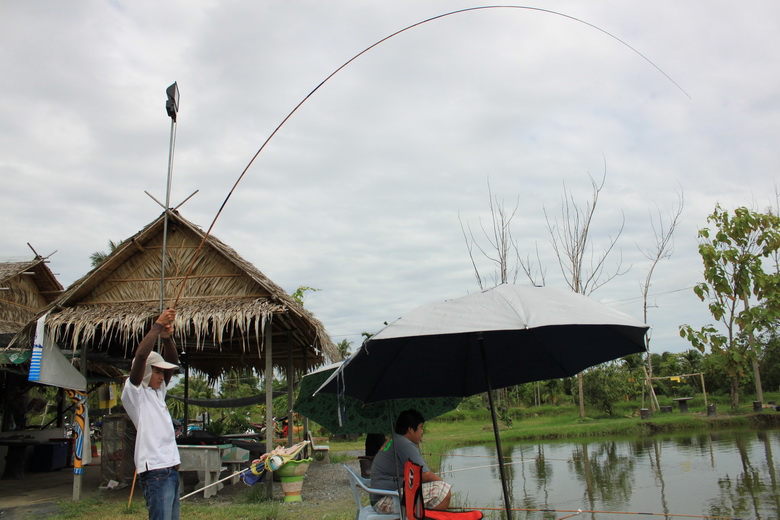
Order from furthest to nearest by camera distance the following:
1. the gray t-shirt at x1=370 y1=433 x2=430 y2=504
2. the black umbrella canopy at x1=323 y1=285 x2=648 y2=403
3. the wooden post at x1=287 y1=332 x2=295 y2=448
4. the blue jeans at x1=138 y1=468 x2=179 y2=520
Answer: the wooden post at x1=287 y1=332 x2=295 y2=448 → the gray t-shirt at x1=370 y1=433 x2=430 y2=504 → the blue jeans at x1=138 y1=468 x2=179 y2=520 → the black umbrella canopy at x1=323 y1=285 x2=648 y2=403

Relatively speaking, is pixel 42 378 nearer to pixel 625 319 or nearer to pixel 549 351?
pixel 549 351

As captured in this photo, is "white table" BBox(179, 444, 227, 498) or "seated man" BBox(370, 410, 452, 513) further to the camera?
"white table" BBox(179, 444, 227, 498)

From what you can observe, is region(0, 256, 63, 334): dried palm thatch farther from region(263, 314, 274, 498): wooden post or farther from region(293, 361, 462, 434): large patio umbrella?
region(293, 361, 462, 434): large patio umbrella

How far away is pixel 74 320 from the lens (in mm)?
7453

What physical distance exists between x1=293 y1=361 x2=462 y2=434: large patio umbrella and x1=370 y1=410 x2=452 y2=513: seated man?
0.20 m

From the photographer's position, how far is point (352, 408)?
15.0ft

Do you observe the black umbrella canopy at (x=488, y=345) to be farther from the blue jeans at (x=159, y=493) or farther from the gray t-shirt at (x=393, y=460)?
the blue jeans at (x=159, y=493)

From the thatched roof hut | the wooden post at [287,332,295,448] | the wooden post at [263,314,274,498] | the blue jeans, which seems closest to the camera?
the blue jeans

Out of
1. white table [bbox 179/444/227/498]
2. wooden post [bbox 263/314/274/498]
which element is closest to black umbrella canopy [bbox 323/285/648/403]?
wooden post [bbox 263/314/274/498]

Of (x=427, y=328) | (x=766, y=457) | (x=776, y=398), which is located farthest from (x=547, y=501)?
(x=776, y=398)

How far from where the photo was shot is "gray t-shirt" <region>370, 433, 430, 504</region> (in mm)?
3773

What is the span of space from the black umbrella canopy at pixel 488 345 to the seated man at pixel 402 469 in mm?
216

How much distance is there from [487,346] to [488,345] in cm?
1

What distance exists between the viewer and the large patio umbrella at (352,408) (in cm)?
426
